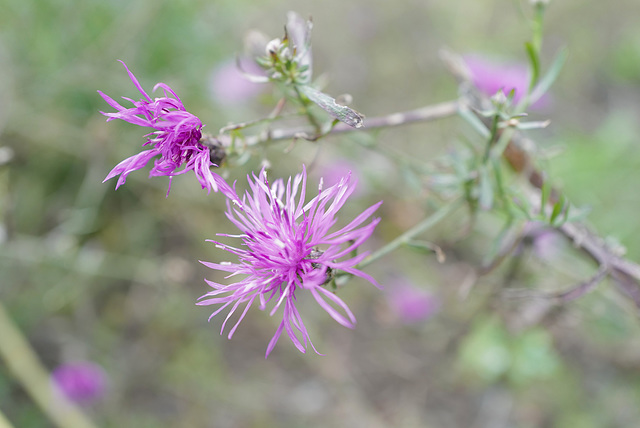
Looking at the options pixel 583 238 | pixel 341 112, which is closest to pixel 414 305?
pixel 583 238

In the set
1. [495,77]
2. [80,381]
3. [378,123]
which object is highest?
[378,123]

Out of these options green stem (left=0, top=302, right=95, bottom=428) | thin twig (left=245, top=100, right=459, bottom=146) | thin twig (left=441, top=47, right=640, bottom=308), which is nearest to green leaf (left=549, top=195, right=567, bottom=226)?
thin twig (left=441, top=47, right=640, bottom=308)

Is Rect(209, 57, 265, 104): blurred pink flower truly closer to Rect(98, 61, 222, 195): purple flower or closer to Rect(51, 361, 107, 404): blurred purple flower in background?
Rect(51, 361, 107, 404): blurred purple flower in background

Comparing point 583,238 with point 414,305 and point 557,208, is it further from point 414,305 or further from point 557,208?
point 414,305

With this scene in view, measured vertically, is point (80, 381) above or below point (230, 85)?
below

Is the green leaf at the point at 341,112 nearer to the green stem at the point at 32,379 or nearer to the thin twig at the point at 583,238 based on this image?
the thin twig at the point at 583,238

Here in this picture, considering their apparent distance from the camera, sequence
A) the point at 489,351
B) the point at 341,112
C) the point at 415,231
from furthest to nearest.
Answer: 1. the point at 489,351
2. the point at 415,231
3. the point at 341,112

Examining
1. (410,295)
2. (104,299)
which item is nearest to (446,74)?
(410,295)
